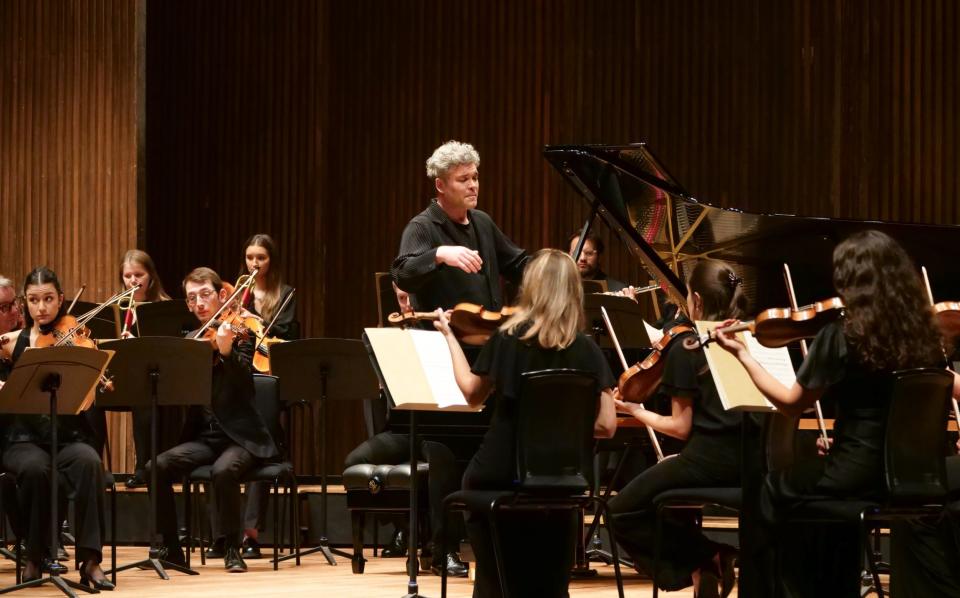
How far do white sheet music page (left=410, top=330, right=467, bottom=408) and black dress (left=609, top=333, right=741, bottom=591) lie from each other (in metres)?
0.75

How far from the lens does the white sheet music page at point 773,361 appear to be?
3998 millimetres

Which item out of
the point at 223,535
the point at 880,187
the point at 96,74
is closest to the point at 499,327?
the point at 223,535

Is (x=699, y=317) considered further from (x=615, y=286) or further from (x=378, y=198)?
(x=378, y=198)

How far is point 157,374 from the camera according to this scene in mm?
5641

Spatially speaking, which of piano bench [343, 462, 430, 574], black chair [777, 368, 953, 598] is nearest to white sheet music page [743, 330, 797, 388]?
black chair [777, 368, 953, 598]

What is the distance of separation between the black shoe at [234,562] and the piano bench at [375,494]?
1.64 ft

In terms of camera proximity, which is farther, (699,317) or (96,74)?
(96,74)

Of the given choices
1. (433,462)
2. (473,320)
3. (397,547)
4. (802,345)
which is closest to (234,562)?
(397,547)

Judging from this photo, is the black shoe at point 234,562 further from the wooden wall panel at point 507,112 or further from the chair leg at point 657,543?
the wooden wall panel at point 507,112

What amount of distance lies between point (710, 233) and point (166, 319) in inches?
112

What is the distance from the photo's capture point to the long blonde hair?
3975 mm

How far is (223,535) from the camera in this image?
20.6ft

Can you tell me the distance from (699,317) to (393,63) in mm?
4536

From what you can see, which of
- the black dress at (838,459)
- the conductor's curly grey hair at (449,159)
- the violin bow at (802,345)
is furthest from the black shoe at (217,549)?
the black dress at (838,459)
